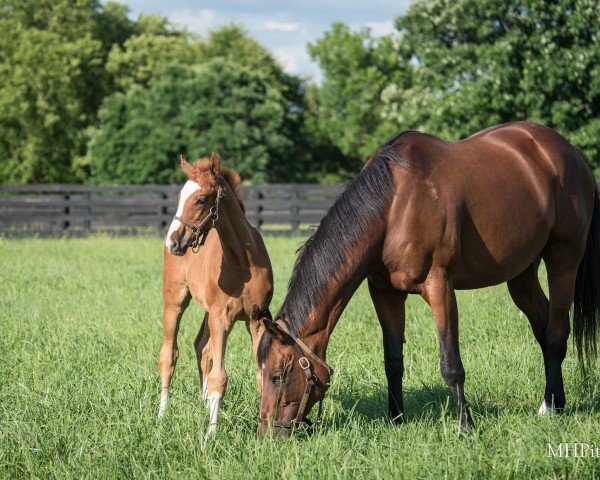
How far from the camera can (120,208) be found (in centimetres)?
2053

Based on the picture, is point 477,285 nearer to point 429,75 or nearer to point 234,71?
point 429,75

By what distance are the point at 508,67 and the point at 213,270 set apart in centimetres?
1947


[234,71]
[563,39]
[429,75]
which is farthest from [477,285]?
[234,71]

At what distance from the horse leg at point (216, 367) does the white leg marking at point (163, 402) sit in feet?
0.92

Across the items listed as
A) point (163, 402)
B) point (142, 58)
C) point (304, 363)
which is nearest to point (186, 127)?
point (142, 58)

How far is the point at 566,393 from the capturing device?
552cm

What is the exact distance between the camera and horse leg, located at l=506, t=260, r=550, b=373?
5711mm

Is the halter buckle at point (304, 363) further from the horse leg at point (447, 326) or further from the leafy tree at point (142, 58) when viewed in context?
the leafy tree at point (142, 58)

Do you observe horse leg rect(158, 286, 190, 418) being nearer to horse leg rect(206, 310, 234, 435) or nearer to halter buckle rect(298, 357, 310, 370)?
horse leg rect(206, 310, 234, 435)

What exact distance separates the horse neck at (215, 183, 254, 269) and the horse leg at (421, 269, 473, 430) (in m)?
1.16

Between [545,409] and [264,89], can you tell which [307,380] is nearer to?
[545,409]

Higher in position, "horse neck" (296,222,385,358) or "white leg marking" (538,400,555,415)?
"horse neck" (296,222,385,358)

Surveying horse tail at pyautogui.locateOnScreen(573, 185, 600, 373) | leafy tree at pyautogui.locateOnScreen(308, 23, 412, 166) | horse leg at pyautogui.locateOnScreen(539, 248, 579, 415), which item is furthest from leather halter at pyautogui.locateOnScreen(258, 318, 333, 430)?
leafy tree at pyautogui.locateOnScreen(308, 23, 412, 166)

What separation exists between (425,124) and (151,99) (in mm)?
16954
